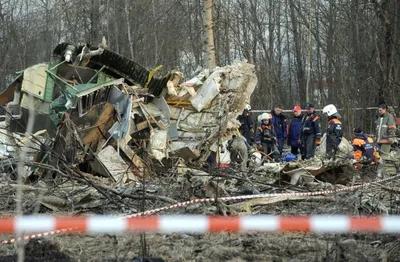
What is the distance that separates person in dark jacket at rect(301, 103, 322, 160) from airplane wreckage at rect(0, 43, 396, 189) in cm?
93

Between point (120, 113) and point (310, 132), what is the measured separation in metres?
4.66

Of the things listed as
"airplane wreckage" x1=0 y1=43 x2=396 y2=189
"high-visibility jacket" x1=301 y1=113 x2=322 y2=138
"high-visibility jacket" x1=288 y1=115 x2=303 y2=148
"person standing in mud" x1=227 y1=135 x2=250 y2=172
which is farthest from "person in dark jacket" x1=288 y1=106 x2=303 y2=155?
"person standing in mud" x1=227 y1=135 x2=250 y2=172

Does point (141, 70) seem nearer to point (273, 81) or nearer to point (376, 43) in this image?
point (376, 43)

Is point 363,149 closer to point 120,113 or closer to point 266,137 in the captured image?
point 266,137

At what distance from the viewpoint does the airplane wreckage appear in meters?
10.3

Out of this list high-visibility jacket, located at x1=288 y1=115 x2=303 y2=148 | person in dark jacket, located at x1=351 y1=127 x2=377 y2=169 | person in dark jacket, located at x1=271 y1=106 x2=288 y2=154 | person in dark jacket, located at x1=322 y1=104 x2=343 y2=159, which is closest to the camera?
person in dark jacket, located at x1=351 y1=127 x2=377 y2=169

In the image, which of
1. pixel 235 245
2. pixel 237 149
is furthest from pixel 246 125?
pixel 235 245

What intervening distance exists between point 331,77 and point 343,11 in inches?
128

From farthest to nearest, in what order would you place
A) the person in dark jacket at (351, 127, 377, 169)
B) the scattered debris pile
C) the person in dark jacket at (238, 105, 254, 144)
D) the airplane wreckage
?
the person in dark jacket at (238, 105, 254, 144) → the person in dark jacket at (351, 127, 377, 169) → the airplane wreckage → the scattered debris pile

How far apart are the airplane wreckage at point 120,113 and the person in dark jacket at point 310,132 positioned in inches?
36.7

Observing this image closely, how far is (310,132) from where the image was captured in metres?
13.9

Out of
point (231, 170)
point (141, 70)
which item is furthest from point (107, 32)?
point (231, 170)

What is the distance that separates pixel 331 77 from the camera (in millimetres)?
27766

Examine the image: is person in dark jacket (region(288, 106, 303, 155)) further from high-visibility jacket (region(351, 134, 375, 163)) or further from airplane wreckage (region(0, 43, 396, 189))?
high-visibility jacket (region(351, 134, 375, 163))
